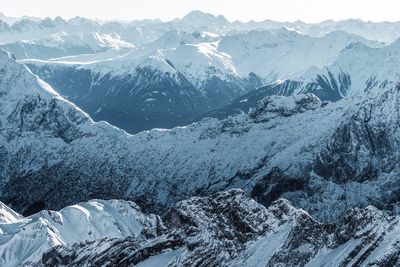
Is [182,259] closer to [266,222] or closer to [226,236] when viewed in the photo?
[226,236]

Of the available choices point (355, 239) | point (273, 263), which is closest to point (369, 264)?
point (355, 239)

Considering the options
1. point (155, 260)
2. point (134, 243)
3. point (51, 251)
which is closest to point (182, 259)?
point (155, 260)

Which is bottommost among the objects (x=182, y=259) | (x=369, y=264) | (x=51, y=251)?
(x=51, y=251)

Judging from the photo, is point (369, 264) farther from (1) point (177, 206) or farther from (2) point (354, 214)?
(1) point (177, 206)

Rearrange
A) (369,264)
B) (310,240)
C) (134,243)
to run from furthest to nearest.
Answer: (134,243)
(310,240)
(369,264)

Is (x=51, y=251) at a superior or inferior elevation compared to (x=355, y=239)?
inferior

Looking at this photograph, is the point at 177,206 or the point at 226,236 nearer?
the point at 226,236

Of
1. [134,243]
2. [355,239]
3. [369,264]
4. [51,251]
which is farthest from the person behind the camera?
[51,251]
